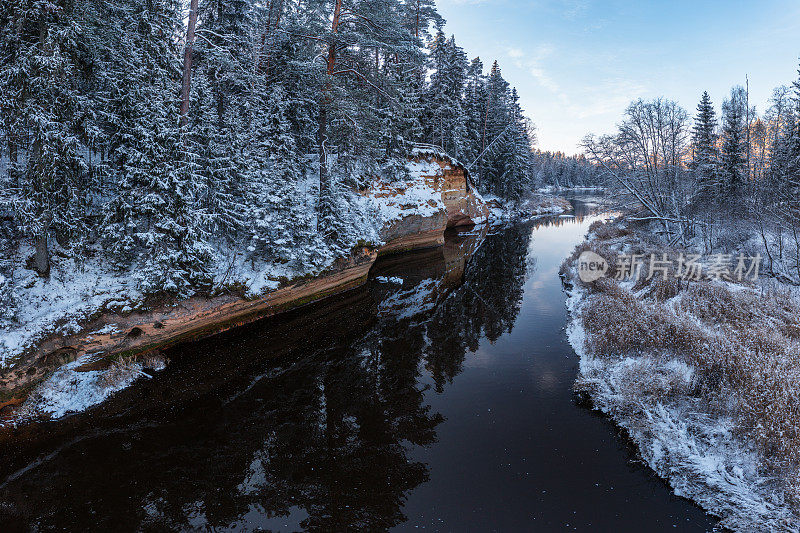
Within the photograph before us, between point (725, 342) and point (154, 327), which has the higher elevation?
point (154, 327)

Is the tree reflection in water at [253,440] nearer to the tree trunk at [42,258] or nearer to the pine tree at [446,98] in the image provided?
the tree trunk at [42,258]

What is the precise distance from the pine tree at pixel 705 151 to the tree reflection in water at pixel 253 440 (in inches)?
1022

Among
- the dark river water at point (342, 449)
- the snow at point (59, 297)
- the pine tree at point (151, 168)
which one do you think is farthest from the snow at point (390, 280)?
the snow at point (59, 297)

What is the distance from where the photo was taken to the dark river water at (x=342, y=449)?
6.11 metres

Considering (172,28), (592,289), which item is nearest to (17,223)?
(172,28)

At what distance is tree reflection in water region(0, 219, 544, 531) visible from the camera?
20.2ft

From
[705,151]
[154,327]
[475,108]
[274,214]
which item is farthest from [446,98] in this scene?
[154,327]

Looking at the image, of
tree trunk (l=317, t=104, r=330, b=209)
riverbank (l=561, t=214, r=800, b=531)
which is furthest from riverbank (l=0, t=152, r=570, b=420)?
riverbank (l=561, t=214, r=800, b=531)

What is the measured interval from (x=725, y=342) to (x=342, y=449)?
36.4 ft

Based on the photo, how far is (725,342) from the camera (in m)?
9.59

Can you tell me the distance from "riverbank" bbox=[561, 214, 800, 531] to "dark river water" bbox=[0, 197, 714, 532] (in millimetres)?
627

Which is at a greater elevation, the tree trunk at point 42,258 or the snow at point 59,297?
the tree trunk at point 42,258

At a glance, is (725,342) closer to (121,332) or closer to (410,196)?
(121,332)

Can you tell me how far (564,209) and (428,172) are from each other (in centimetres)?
4338
